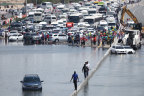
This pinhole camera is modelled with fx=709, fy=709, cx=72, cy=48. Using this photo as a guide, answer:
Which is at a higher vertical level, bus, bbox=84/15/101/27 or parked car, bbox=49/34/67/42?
bus, bbox=84/15/101/27

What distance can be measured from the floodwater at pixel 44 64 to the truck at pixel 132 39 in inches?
155

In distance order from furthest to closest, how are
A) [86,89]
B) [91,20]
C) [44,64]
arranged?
1. [91,20]
2. [44,64]
3. [86,89]

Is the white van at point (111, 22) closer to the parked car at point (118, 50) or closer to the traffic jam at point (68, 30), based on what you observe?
the traffic jam at point (68, 30)

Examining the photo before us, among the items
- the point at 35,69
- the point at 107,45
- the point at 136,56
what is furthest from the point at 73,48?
the point at 35,69

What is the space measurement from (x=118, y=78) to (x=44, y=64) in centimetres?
1236

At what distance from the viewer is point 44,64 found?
66.1m

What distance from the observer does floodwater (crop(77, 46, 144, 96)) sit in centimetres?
4753

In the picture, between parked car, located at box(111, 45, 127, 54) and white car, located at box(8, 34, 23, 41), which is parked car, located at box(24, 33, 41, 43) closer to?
white car, located at box(8, 34, 23, 41)

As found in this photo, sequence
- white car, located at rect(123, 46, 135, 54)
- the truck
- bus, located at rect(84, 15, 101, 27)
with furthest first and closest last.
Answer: bus, located at rect(84, 15, 101, 27), the truck, white car, located at rect(123, 46, 135, 54)

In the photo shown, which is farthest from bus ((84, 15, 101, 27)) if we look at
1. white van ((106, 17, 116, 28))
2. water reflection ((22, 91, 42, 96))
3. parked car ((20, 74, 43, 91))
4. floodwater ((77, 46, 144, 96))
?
water reflection ((22, 91, 42, 96))

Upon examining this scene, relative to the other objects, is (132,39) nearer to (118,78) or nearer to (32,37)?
(32,37)

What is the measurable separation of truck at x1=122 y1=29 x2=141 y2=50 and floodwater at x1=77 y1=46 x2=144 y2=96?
8217 millimetres

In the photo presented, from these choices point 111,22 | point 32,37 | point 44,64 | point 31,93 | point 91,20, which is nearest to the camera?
point 31,93

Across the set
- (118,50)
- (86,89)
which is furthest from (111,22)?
(86,89)
